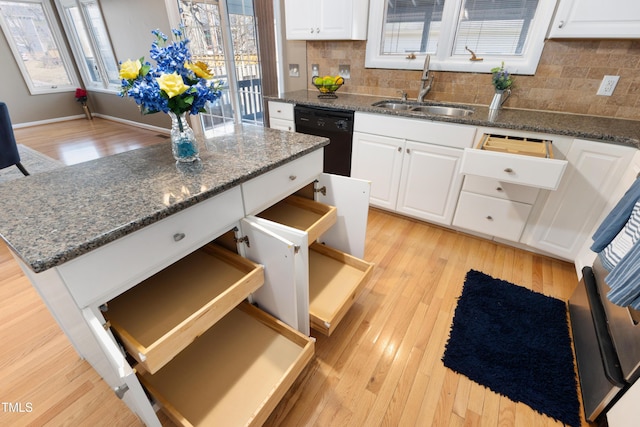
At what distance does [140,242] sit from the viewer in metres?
0.82

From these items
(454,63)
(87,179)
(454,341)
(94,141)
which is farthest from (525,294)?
(94,141)

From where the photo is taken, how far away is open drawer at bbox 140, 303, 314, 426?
99 cm

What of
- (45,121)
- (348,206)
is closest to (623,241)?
(348,206)

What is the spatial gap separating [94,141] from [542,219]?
5.99 meters

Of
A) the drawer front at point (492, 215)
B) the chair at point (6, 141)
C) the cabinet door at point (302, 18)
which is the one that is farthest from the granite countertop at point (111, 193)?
the chair at point (6, 141)

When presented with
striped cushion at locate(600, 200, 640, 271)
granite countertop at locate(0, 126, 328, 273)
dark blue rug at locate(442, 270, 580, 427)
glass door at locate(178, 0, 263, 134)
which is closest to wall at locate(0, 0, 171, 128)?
glass door at locate(178, 0, 263, 134)

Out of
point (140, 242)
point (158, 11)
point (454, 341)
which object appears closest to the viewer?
point (140, 242)

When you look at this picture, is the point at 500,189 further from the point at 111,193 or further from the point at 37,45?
the point at 37,45

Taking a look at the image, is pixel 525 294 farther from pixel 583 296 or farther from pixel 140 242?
pixel 140 242

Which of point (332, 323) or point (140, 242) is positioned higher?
point (140, 242)

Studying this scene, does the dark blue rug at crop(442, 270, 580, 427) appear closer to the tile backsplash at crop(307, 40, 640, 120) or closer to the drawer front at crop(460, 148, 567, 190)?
the drawer front at crop(460, 148, 567, 190)

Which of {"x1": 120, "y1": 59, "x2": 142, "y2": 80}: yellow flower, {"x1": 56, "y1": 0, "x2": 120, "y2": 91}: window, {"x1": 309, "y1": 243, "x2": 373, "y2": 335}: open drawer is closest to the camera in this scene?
{"x1": 120, "y1": 59, "x2": 142, "y2": 80}: yellow flower

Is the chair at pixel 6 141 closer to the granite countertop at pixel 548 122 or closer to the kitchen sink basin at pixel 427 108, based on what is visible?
the granite countertop at pixel 548 122

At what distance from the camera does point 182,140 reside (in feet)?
3.63
